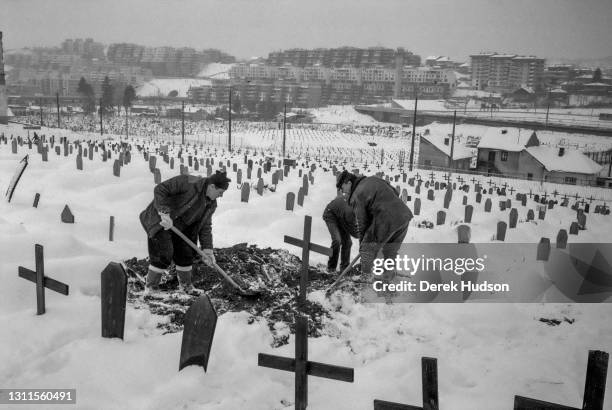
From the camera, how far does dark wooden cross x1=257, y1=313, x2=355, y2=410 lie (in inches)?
125

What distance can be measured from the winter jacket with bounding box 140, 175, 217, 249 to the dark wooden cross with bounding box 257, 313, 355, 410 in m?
2.37

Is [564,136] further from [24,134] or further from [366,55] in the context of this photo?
[366,55]

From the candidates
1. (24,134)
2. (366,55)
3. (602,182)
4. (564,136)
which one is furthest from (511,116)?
(366,55)

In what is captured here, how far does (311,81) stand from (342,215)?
112 m

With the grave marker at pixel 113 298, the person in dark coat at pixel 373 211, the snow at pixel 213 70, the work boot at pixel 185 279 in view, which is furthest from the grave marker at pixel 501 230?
the snow at pixel 213 70

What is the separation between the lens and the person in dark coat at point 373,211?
5773mm

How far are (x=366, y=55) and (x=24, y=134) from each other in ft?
382

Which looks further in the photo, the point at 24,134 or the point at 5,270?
the point at 24,134

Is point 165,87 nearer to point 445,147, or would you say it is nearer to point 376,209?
point 445,147

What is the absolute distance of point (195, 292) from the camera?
5641mm

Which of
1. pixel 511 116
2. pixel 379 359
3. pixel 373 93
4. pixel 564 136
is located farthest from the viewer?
pixel 373 93

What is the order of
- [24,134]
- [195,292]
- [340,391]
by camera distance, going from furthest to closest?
[24,134] < [195,292] < [340,391]

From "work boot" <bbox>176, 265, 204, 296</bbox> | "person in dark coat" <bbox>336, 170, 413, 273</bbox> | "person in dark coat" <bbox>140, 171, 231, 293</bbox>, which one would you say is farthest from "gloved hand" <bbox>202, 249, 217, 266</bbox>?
"person in dark coat" <bbox>336, 170, 413, 273</bbox>

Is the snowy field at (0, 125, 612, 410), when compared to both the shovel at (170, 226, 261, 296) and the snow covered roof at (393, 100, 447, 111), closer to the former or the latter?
the shovel at (170, 226, 261, 296)
